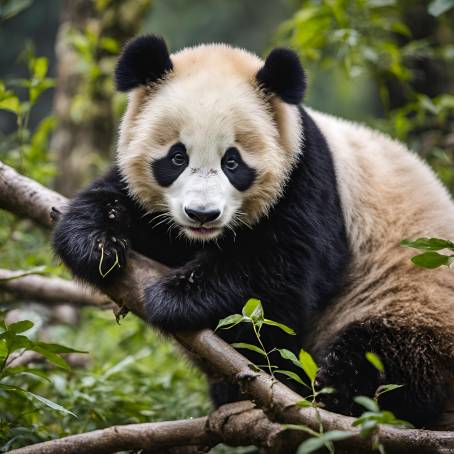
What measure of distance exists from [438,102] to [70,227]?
3590 mm

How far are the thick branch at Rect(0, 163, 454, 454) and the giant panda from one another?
121 millimetres

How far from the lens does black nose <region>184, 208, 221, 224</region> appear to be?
3.47 m

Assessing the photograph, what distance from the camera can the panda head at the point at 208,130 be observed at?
373 cm

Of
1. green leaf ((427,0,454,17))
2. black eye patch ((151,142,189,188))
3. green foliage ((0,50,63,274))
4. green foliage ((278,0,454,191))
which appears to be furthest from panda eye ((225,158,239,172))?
green foliage ((278,0,454,191))

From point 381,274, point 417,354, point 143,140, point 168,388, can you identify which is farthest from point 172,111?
point 168,388

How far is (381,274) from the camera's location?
14.3ft

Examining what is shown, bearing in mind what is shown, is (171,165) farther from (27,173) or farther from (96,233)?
(27,173)

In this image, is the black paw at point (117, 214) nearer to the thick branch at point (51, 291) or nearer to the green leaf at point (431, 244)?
the thick branch at point (51, 291)

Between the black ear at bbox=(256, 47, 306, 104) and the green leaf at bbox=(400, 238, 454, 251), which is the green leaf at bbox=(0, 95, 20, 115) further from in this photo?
the green leaf at bbox=(400, 238, 454, 251)

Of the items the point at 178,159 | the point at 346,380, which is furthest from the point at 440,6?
the point at 346,380

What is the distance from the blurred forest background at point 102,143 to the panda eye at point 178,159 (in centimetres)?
109

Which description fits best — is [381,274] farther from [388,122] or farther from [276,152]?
[388,122]

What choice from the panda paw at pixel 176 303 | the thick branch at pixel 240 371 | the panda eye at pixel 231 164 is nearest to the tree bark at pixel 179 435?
→ the thick branch at pixel 240 371

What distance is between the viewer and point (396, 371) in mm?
3771
